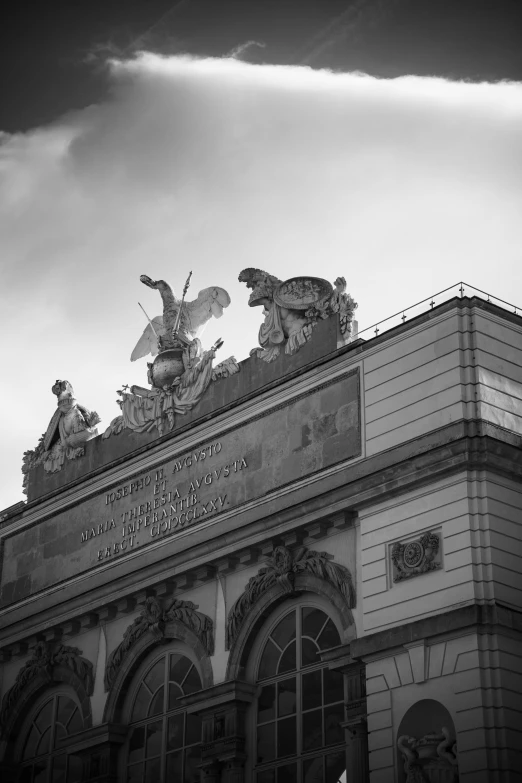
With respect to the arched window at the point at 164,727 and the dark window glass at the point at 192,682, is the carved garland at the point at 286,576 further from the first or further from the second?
the arched window at the point at 164,727

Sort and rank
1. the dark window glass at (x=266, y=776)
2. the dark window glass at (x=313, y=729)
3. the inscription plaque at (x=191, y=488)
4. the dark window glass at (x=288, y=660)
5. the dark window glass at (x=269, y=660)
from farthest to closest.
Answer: the inscription plaque at (x=191, y=488) < the dark window glass at (x=269, y=660) < the dark window glass at (x=288, y=660) < the dark window glass at (x=266, y=776) < the dark window glass at (x=313, y=729)

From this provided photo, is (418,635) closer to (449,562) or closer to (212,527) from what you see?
(449,562)

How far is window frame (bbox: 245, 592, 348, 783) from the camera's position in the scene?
27875 mm

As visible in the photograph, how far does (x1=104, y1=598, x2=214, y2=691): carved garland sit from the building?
58mm

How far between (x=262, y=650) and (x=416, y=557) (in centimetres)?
483

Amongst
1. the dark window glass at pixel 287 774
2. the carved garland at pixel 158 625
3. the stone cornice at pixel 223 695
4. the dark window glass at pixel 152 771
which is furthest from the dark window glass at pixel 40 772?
the dark window glass at pixel 287 774

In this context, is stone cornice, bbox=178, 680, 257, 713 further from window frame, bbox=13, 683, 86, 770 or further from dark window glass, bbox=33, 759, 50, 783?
dark window glass, bbox=33, 759, 50, 783

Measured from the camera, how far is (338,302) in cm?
3022

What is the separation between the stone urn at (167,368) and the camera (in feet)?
112

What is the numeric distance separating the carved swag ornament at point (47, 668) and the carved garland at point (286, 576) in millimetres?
4818

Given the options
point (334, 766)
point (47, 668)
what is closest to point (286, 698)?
point (334, 766)

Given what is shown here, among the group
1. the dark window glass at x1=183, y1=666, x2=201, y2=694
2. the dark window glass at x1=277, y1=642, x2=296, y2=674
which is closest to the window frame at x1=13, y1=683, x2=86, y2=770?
the dark window glass at x1=183, y1=666, x2=201, y2=694

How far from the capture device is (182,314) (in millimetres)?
34938

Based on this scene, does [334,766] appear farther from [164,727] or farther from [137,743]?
[137,743]
